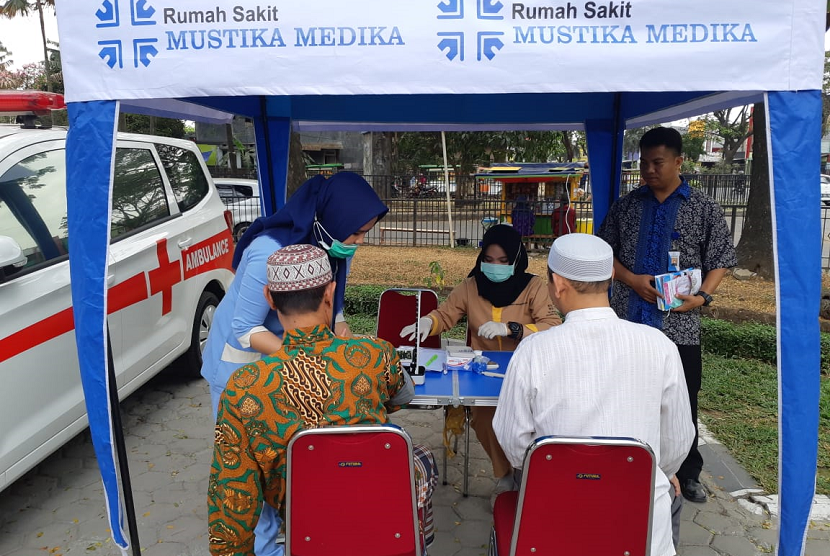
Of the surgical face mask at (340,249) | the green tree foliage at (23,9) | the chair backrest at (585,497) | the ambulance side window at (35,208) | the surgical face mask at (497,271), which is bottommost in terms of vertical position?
the chair backrest at (585,497)

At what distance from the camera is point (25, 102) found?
341 centimetres

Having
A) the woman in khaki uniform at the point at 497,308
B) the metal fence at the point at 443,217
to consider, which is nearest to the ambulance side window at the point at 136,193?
the woman in khaki uniform at the point at 497,308

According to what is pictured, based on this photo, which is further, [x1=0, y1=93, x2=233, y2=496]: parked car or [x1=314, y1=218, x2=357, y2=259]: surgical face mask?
[x1=0, y1=93, x2=233, y2=496]: parked car

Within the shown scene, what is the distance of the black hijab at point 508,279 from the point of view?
3.23 metres

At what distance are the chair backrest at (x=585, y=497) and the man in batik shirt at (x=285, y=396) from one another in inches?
20.6

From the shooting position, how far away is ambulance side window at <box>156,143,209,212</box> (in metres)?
4.65

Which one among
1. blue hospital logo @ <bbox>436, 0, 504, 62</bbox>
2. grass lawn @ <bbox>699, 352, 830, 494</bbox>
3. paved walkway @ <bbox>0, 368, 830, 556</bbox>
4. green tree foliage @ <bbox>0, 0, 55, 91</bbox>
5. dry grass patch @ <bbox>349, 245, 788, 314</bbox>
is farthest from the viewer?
green tree foliage @ <bbox>0, 0, 55, 91</bbox>

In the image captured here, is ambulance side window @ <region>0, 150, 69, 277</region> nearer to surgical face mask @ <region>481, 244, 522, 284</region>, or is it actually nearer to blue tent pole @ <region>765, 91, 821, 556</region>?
surgical face mask @ <region>481, 244, 522, 284</region>

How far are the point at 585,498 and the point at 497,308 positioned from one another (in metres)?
1.65

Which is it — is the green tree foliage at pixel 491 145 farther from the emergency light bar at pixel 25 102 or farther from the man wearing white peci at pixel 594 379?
the man wearing white peci at pixel 594 379

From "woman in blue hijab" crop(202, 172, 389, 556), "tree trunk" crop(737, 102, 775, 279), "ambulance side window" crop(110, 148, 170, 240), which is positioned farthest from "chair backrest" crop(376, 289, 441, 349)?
"tree trunk" crop(737, 102, 775, 279)

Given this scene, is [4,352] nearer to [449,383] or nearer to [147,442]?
[147,442]

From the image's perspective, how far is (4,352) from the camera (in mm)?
2670

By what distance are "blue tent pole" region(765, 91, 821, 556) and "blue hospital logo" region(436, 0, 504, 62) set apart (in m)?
0.91
